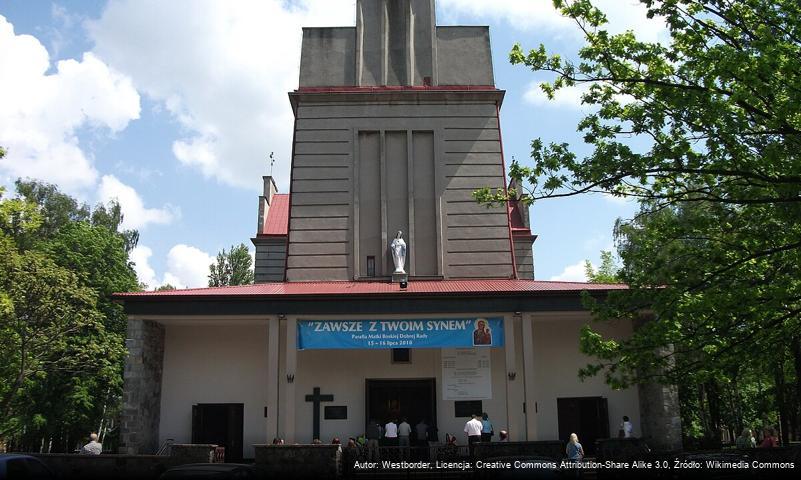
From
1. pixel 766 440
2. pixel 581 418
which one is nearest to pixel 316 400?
pixel 581 418

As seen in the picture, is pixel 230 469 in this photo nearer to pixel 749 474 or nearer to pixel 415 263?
pixel 749 474

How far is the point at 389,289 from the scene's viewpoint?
2162cm

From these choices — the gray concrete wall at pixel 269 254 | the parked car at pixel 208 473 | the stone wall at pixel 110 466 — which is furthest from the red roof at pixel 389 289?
the gray concrete wall at pixel 269 254

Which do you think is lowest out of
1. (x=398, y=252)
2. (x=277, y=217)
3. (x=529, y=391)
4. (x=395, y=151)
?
(x=529, y=391)

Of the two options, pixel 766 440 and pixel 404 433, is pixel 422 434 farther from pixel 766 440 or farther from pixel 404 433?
pixel 766 440

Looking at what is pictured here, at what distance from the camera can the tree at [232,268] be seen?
214 feet

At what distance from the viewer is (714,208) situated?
13633 millimetres

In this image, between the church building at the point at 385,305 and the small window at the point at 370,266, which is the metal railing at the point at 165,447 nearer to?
the church building at the point at 385,305

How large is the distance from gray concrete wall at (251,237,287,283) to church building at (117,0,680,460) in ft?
40.4

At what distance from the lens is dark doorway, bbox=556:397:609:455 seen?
75.4 feet

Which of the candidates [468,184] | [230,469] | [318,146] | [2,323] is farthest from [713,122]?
[2,323]

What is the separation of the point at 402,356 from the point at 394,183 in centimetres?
683

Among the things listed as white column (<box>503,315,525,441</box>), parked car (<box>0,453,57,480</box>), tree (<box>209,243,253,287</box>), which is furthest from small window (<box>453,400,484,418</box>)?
tree (<box>209,243,253,287</box>)

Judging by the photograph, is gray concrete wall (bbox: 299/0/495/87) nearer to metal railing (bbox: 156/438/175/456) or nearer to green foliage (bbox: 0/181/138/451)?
green foliage (bbox: 0/181/138/451)
